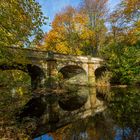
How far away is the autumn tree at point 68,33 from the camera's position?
40188 millimetres

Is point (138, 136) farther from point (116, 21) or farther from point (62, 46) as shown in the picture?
point (62, 46)

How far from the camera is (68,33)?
133 feet

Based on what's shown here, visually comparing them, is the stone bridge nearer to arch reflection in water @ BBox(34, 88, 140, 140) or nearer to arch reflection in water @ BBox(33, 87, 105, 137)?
arch reflection in water @ BBox(33, 87, 105, 137)

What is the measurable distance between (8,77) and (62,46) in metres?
29.7

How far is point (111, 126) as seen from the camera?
36.4ft

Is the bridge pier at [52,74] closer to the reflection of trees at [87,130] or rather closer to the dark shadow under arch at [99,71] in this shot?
the dark shadow under arch at [99,71]

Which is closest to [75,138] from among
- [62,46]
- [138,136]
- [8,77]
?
[138,136]

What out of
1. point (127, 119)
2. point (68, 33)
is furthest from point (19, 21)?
point (68, 33)

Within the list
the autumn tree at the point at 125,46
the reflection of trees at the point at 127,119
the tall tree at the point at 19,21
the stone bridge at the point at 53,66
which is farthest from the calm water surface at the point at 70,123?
the autumn tree at the point at 125,46

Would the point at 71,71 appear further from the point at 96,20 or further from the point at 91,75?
the point at 96,20

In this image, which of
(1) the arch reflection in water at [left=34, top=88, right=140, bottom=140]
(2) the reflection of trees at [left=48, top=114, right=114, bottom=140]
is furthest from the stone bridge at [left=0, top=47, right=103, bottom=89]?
(2) the reflection of trees at [left=48, top=114, right=114, bottom=140]

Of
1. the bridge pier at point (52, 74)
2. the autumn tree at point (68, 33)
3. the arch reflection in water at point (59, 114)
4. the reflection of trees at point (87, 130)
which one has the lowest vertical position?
the reflection of trees at point (87, 130)

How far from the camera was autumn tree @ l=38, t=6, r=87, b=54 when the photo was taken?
4019 cm

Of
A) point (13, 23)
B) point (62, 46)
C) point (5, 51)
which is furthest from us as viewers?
point (62, 46)
